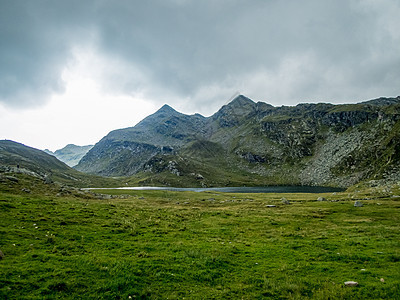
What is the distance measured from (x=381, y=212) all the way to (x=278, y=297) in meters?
41.8

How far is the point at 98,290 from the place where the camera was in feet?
36.8

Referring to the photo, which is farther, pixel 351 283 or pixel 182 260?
pixel 182 260

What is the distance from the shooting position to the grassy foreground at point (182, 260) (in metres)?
11.6

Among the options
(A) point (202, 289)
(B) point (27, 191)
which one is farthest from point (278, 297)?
(B) point (27, 191)

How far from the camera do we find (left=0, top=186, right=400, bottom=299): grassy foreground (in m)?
11.6

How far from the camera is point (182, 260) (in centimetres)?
1616

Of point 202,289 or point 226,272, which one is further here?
point 226,272

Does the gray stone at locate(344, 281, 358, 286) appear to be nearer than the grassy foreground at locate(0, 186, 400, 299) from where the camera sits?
No

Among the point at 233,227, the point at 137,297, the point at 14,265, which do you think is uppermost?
the point at 14,265

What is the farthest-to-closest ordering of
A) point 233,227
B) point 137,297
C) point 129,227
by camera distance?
1. point 233,227
2. point 129,227
3. point 137,297

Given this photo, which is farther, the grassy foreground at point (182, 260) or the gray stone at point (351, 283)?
the gray stone at point (351, 283)

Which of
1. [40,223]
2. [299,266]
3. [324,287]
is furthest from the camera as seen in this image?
[40,223]

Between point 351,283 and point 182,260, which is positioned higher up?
point 351,283

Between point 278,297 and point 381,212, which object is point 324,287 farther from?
point 381,212
